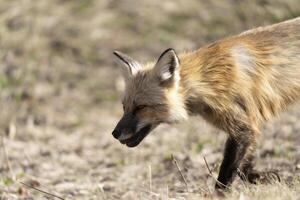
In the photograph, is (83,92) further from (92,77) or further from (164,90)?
(164,90)

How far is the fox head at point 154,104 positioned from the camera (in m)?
7.77

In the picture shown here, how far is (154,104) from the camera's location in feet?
25.7

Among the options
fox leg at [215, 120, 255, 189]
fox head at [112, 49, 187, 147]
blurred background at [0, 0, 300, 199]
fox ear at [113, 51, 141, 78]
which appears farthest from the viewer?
blurred background at [0, 0, 300, 199]

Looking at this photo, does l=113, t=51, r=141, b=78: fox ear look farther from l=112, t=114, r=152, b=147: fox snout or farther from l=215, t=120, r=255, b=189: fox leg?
l=215, t=120, r=255, b=189: fox leg

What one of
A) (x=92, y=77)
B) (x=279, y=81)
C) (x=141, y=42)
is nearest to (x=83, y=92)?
(x=92, y=77)

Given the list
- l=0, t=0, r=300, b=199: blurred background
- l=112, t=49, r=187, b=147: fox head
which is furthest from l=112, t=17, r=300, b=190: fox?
l=0, t=0, r=300, b=199: blurred background

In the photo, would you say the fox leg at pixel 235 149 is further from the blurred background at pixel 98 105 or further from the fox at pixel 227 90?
the blurred background at pixel 98 105

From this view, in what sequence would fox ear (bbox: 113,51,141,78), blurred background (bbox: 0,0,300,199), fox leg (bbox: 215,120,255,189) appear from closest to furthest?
fox leg (bbox: 215,120,255,189), fox ear (bbox: 113,51,141,78), blurred background (bbox: 0,0,300,199)

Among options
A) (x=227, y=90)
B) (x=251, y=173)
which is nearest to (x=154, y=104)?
(x=227, y=90)

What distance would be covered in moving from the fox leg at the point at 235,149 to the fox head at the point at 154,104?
651 mm

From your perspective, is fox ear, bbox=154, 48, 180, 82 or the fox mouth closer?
fox ear, bbox=154, 48, 180, 82

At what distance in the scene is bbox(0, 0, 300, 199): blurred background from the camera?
370 inches

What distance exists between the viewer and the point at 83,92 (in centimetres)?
1482

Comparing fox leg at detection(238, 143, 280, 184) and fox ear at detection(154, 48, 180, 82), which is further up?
fox ear at detection(154, 48, 180, 82)
